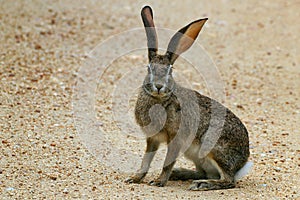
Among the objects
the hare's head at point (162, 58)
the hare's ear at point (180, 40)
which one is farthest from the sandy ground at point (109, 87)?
the hare's ear at point (180, 40)

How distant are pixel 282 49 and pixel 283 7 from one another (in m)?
2.78

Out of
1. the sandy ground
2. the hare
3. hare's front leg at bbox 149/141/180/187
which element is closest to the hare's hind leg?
the hare

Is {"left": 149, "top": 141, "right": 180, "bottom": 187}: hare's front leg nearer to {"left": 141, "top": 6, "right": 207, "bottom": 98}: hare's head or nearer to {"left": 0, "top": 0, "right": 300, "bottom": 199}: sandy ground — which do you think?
{"left": 0, "top": 0, "right": 300, "bottom": 199}: sandy ground

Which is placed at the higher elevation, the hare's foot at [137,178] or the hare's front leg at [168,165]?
the hare's front leg at [168,165]

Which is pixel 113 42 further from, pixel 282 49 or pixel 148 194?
pixel 148 194

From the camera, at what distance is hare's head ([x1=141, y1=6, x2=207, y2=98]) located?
5695 mm

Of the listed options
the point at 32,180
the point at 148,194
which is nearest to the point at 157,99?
the point at 148,194

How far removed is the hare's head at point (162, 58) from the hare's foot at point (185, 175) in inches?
43.5

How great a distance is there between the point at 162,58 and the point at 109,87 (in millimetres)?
3512

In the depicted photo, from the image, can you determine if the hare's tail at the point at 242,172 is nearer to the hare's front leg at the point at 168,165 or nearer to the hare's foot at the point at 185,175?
the hare's foot at the point at 185,175

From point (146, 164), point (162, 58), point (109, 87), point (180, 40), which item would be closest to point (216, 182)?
point (146, 164)

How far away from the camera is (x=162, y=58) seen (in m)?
5.87

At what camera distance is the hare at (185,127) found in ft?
19.4

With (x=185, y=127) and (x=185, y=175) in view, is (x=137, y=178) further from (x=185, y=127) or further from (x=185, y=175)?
(x=185, y=127)
